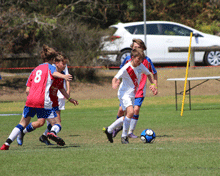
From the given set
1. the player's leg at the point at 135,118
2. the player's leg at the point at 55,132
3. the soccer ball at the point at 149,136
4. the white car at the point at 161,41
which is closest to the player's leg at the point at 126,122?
the soccer ball at the point at 149,136

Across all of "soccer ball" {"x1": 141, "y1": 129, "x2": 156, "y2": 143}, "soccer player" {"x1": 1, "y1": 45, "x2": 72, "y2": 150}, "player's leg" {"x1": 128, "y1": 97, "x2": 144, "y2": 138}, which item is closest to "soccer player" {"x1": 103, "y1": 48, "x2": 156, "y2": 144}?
"soccer ball" {"x1": 141, "y1": 129, "x2": 156, "y2": 143}

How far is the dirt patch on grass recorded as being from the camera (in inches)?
794

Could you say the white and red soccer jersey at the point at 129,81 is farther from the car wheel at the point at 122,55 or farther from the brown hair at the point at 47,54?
the car wheel at the point at 122,55

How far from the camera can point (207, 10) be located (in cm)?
3212

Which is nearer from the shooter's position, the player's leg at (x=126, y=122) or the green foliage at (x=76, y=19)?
the player's leg at (x=126, y=122)

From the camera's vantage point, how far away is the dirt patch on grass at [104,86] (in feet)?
66.1

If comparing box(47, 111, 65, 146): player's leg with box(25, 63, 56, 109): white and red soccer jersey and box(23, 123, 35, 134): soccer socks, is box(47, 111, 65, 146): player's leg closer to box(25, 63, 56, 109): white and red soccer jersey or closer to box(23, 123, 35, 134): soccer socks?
box(25, 63, 56, 109): white and red soccer jersey

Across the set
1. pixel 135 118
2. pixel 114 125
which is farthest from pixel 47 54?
pixel 135 118

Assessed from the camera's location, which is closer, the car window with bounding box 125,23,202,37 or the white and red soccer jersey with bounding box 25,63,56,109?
the white and red soccer jersey with bounding box 25,63,56,109

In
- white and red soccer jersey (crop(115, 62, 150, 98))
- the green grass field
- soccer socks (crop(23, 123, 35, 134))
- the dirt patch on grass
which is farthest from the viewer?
the dirt patch on grass

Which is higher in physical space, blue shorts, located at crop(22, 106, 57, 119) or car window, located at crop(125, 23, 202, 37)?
car window, located at crop(125, 23, 202, 37)

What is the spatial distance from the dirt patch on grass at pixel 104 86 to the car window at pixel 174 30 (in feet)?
5.63

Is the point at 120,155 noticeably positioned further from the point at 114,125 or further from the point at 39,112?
the point at 114,125

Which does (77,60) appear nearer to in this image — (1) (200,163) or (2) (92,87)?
(2) (92,87)
